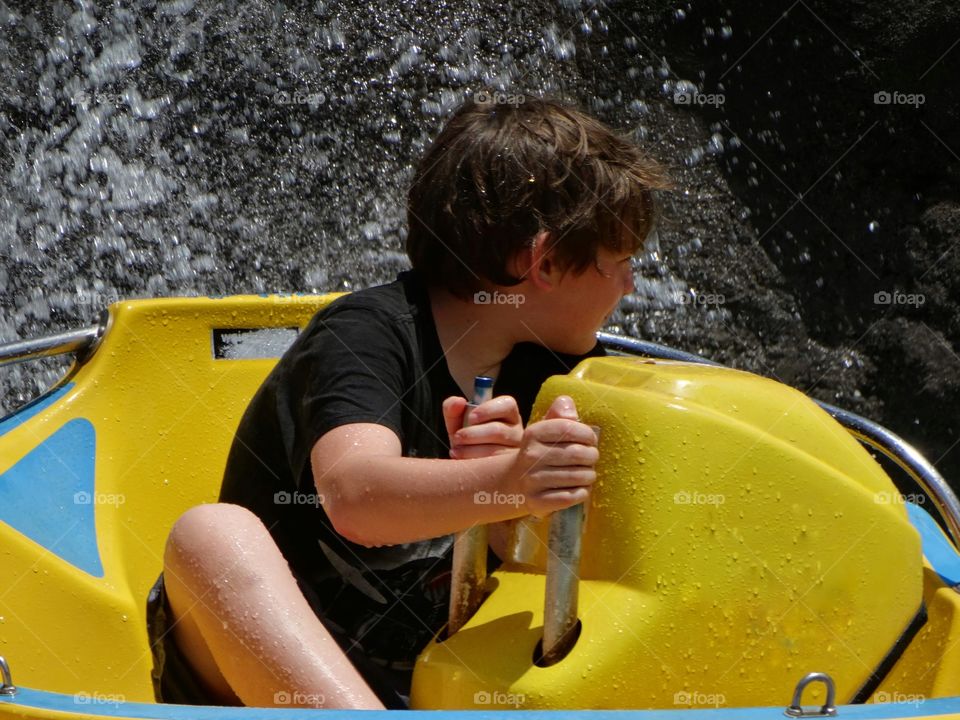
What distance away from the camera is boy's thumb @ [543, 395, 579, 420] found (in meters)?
0.93

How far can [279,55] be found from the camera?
3.37 metres

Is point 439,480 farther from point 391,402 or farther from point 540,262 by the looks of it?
point 540,262

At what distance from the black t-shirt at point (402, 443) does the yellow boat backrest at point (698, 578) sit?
0.21m

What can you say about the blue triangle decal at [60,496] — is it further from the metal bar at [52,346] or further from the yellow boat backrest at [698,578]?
the yellow boat backrest at [698,578]

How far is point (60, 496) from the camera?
5.00 ft

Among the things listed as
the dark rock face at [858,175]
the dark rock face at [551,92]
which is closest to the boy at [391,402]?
the dark rock face at [551,92]

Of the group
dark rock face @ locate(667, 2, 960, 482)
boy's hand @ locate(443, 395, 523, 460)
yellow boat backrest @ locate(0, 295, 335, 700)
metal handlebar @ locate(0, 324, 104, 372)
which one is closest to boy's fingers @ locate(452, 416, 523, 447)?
boy's hand @ locate(443, 395, 523, 460)

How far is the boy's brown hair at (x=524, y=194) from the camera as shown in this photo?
1206 mm

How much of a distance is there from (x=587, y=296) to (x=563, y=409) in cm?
33

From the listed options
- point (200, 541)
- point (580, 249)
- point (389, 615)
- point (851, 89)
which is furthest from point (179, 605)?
point (851, 89)

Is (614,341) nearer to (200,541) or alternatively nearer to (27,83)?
(200,541)

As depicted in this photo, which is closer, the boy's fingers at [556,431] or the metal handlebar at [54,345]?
the boy's fingers at [556,431]

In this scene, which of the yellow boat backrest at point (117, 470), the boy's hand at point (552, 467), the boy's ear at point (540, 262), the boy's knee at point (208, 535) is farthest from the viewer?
the yellow boat backrest at point (117, 470)

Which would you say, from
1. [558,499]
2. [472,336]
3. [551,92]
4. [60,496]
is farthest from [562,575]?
[551,92]
